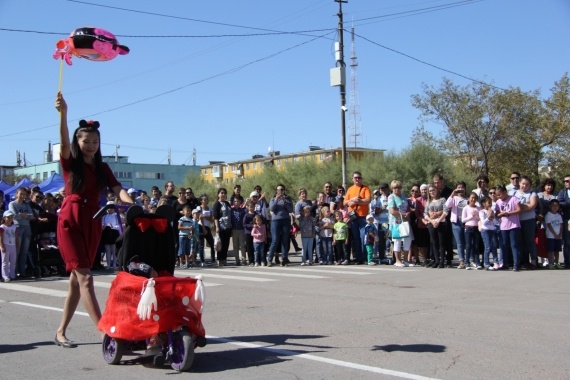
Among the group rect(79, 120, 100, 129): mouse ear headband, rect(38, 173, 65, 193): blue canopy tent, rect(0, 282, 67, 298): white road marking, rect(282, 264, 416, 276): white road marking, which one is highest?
rect(38, 173, 65, 193): blue canopy tent

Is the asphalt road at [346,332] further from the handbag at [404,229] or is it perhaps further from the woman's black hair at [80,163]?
the handbag at [404,229]

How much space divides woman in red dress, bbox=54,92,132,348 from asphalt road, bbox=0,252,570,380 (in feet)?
1.99

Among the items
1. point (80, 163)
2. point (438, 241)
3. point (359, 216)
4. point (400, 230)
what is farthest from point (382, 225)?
point (80, 163)

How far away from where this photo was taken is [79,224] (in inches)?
260

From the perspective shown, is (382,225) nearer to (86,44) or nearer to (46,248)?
(46,248)

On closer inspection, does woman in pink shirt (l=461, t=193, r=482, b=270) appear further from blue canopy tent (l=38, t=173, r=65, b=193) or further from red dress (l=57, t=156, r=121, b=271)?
blue canopy tent (l=38, t=173, r=65, b=193)

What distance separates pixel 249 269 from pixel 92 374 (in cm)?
Answer: 1093

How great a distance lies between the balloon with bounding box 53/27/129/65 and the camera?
6934mm

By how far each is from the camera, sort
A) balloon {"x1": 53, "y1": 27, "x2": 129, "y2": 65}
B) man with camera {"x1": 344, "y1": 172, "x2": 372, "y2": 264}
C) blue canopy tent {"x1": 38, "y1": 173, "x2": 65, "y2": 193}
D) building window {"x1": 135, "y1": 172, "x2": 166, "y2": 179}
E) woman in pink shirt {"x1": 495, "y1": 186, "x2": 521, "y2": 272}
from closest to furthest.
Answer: balloon {"x1": 53, "y1": 27, "x2": 129, "y2": 65}
woman in pink shirt {"x1": 495, "y1": 186, "x2": 521, "y2": 272}
man with camera {"x1": 344, "y1": 172, "x2": 372, "y2": 264}
blue canopy tent {"x1": 38, "y1": 173, "x2": 65, "y2": 193}
building window {"x1": 135, "y1": 172, "x2": 166, "y2": 179}

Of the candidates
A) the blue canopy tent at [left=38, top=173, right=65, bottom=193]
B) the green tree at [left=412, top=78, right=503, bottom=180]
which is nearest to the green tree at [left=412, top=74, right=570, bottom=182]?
the green tree at [left=412, top=78, right=503, bottom=180]

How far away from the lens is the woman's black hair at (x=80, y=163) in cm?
666

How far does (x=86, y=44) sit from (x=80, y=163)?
1251 millimetres

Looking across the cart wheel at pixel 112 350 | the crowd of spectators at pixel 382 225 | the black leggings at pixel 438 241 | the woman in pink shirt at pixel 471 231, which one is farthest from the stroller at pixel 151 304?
the black leggings at pixel 438 241

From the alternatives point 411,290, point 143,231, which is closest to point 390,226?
point 411,290
